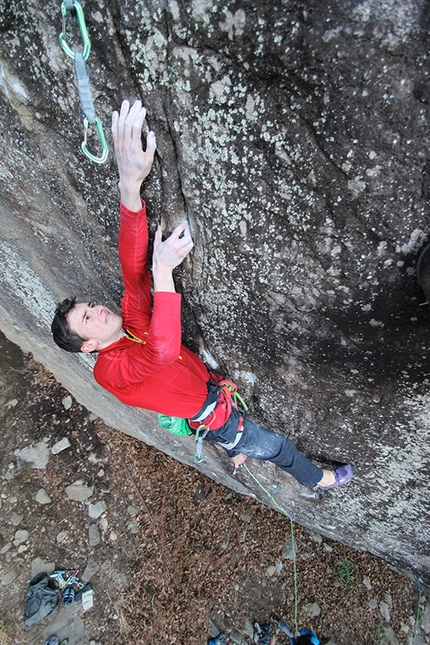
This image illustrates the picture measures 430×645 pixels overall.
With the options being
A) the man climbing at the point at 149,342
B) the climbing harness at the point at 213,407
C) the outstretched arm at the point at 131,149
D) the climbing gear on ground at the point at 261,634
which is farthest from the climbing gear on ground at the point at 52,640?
the outstretched arm at the point at 131,149

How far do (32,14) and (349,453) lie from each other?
3.16 metres

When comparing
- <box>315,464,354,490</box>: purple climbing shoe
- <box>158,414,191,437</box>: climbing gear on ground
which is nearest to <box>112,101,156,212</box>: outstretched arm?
<box>158,414,191,437</box>: climbing gear on ground

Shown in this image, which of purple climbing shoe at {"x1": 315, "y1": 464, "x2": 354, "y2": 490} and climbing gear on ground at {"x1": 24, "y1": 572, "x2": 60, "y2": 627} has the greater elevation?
purple climbing shoe at {"x1": 315, "y1": 464, "x2": 354, "y2": 490}

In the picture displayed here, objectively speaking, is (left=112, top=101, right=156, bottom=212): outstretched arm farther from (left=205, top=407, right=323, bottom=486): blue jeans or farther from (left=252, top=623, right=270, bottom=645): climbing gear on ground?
(left=252, top=623, right=270, bottom=645): climbing gear on ground

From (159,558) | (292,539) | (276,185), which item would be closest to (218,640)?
(159,558)

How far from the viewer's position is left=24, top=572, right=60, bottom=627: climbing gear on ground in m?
4.03

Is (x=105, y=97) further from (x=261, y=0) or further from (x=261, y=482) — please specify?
(x=261, y=482)

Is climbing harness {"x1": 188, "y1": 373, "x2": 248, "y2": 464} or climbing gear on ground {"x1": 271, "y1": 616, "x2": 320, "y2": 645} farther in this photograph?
climbing gear on ground {"x1": 271, "y1": 616, "x2": 320, "y2": 645}

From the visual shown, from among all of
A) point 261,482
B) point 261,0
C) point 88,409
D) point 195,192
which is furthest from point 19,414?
point 261,0

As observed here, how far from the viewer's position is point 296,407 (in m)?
2.93

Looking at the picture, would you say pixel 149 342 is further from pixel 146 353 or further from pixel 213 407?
pixel 213 407

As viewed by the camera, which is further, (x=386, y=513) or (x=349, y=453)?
(x=386, y=513)

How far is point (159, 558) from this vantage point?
4332mm

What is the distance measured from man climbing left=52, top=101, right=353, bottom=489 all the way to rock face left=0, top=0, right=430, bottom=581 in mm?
121
